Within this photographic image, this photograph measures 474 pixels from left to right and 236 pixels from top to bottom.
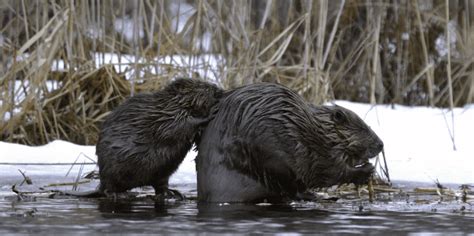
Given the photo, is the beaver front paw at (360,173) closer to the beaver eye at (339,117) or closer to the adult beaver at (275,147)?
the adult beaver at (275,147)

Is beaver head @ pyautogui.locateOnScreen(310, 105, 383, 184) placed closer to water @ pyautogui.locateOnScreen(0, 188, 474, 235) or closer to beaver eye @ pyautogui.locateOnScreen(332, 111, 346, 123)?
beaver eye @ pyautogui.locateOnScreen(332, 111, 346, 123)

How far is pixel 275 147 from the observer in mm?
4191

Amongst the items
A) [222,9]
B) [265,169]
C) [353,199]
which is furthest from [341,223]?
[222,9]

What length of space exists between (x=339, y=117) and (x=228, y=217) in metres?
0.90

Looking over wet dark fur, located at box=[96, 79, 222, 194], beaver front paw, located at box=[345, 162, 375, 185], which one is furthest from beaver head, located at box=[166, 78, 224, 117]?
beaver front paw, located at box=[345, 162, 375, 185]

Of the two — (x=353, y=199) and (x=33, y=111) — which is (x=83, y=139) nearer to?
(x=33, y=111)

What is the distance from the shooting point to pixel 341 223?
359 centimetres

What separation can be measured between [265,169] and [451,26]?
5.26m

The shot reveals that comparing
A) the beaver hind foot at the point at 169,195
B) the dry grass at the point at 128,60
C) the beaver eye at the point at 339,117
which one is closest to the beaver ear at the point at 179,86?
the beaver hind foot at the point at 169,195

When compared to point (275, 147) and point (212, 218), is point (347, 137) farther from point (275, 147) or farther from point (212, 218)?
point (212, 218)

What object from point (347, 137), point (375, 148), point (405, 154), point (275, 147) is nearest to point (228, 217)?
point (275, 147)

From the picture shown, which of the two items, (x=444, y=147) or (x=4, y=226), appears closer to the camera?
(x=4, y=226)

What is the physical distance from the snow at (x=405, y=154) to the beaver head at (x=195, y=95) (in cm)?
95

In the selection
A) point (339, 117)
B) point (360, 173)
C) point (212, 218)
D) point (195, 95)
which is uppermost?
point (195, 95)
